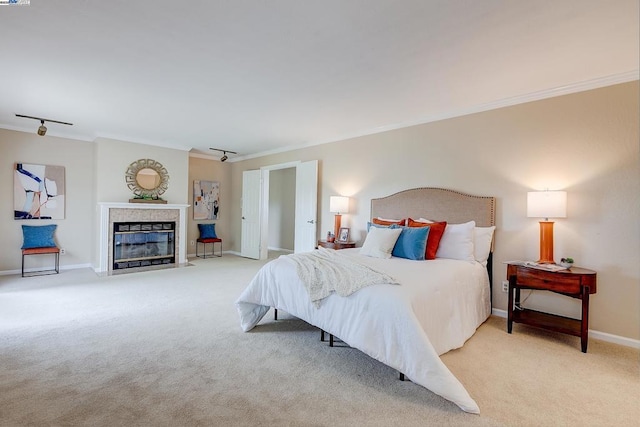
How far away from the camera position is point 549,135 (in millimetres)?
3115

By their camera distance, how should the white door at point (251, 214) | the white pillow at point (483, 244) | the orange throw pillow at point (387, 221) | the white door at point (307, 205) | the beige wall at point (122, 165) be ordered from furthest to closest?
1. the white door at point (251, 214)
2. the white door at point (307, 205)
3. the beige wall at point (122, 165)
4. the orange throw pillow at point (387, 221)
5. the white pillow at point (483, 244)

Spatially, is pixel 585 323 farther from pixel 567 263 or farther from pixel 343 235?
pixel 343 235

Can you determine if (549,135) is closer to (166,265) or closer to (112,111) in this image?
(112,111)

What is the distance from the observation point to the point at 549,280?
105 inches

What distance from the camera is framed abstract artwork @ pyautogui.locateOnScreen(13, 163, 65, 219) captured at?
498cm

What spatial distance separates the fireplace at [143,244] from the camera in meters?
5.37

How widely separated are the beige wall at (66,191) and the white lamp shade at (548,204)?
690 cm

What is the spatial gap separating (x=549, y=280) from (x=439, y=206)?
4.69 ft

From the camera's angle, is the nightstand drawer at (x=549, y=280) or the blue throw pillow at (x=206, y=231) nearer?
the nightstand drawer at (x=549, y=280)

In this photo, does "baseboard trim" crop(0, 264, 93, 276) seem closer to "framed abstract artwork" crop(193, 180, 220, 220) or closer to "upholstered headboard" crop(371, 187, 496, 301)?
"framed abstract artwork" crop(193, 180, 220, 220)

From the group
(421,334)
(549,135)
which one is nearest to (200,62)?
(421,334)

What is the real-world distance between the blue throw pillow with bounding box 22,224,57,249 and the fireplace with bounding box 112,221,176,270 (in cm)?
98

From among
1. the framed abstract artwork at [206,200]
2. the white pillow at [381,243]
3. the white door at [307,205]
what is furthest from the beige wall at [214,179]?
the white pillow at [381,243]

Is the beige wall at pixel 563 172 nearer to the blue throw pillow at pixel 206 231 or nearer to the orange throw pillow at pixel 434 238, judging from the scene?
the orange throw pillow at pixel 434 238
